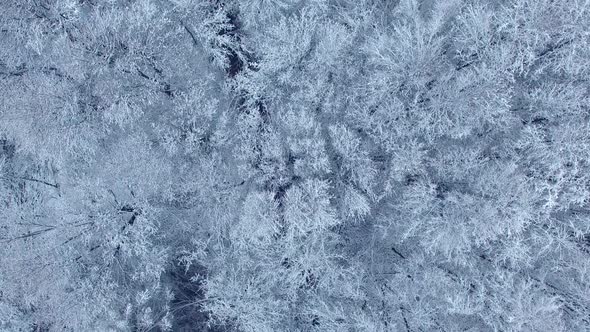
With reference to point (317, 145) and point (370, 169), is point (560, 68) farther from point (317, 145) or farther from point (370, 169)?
point (317, 145)

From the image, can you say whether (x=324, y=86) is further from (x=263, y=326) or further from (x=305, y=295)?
(x=263, y=326)

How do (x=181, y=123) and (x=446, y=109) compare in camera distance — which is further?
(x=181, y=123)

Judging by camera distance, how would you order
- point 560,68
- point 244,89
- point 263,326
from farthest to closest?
point 244,89
point 263,326
point 560,68

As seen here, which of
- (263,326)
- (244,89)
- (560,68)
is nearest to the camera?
(560,68)

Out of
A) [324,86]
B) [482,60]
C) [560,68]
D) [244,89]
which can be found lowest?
[244,89]

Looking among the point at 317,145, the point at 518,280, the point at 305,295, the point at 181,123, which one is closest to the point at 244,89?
the point at 181,123

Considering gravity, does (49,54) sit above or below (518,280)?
below

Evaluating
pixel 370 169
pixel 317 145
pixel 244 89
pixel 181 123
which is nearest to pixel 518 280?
pixel 370 169
